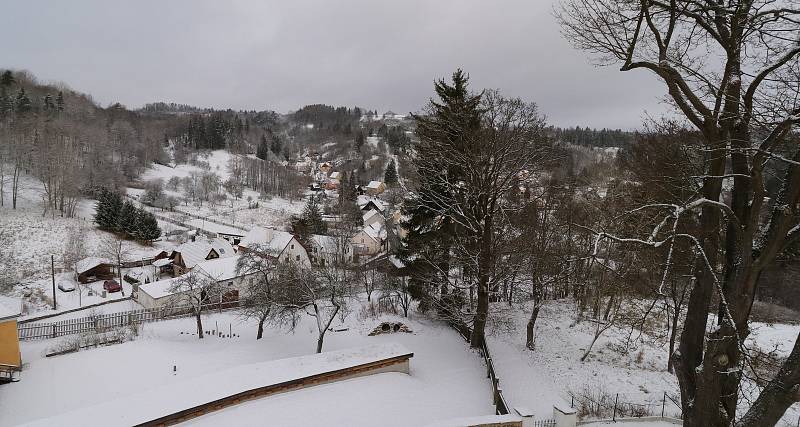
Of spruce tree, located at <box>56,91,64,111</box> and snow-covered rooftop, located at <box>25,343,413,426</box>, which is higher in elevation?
spruce tree, located at <box>56,91,64,111</box>

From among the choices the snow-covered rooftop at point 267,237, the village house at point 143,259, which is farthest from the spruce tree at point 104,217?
the snow-covered rooftop at point 267,237

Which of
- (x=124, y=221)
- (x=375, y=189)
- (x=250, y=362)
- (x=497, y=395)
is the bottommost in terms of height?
(x=250, y=362)

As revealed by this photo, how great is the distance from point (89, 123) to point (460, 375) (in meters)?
77.4

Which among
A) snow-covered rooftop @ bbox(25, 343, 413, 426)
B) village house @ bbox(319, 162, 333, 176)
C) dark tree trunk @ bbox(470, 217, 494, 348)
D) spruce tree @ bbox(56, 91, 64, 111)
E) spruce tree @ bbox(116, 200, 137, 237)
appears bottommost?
snow-covered rooftop @ bbox(25, 343, 413, 426)

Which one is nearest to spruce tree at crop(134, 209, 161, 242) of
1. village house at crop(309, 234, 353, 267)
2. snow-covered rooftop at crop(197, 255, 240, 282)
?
village house at crop(309, 234, 353, 267)

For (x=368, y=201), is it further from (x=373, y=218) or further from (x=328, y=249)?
(x=328, y=249)

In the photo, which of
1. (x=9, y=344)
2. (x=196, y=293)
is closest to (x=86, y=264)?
(x=196, y=293)

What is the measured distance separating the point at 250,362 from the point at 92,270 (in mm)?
23728

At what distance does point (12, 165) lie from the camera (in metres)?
46.2

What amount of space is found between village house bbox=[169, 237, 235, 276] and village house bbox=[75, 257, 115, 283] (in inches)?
172

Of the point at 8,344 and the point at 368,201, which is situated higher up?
the point at 368,201

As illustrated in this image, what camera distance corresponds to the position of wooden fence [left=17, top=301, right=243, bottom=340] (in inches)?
803

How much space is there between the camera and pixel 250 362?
15859mm

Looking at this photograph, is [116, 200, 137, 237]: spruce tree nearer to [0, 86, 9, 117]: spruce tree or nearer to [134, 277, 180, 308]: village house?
[134, 277, 180, 308]: village house
